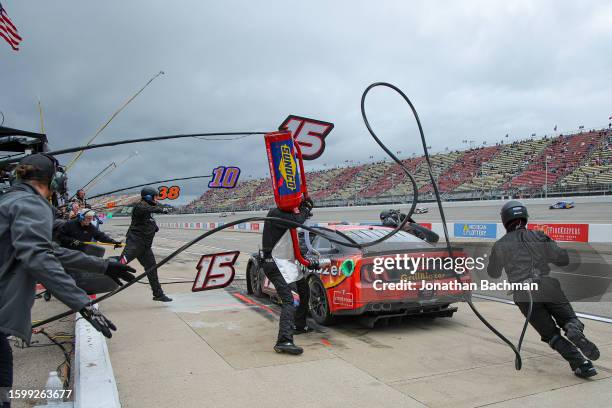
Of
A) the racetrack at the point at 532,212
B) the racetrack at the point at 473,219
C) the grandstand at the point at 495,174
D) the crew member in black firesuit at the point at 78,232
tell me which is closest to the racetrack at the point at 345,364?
the crew member in black firesuit at the point at 78,232

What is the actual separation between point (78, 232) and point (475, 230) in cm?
1518

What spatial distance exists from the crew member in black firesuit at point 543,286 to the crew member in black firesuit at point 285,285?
6.48 ft

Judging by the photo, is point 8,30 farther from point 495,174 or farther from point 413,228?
point 495,174

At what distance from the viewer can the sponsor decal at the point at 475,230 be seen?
17328 mm

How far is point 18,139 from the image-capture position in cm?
768

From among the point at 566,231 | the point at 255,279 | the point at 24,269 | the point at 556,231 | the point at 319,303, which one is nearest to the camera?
the point at 24,269

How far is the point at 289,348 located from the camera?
188 inches

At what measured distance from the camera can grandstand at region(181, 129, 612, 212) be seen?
49656mm

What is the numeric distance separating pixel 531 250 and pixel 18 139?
301 inches

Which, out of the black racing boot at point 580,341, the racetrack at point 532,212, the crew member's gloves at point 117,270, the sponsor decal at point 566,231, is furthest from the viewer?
the racetrack at point 532,212

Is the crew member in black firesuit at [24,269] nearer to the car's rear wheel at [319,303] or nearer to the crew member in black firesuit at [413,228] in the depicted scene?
the car's rear wheel at [319,303]

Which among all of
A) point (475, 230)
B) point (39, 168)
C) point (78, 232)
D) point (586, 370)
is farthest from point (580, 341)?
point (475, 230)

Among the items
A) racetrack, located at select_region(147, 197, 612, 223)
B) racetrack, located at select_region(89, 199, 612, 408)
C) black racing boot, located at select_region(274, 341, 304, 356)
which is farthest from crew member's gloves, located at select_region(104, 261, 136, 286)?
racetrack, located at select_region(147, 197, 612, 223)

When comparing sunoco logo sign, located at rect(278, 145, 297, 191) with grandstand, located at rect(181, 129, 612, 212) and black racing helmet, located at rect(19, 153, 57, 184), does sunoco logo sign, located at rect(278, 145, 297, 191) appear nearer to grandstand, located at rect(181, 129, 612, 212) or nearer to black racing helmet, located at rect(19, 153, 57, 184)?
black racing helmet, located at rect(19, 153, 57, 184)
